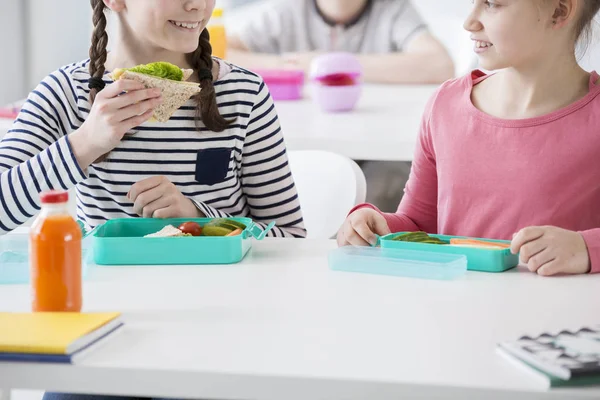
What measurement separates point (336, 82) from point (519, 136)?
118 cm

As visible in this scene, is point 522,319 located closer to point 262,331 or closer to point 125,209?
point 262,331

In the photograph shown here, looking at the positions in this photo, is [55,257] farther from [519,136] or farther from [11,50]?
[11,50]

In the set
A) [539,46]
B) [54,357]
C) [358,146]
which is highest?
[539,46]

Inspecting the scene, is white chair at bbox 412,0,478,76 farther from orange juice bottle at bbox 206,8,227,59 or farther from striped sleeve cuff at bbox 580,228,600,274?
striped sleeve cuff at bbox 580,228,600,274

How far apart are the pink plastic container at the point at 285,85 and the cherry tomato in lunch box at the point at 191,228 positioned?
4.96 feet

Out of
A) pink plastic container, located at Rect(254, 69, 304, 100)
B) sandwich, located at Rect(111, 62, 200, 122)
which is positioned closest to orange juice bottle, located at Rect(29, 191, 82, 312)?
sandwich, located at Rect(111, 62, 200, 122)

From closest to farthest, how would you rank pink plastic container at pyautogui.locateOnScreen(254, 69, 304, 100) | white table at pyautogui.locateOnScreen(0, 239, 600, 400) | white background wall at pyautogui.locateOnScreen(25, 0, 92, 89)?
white table at pyautogui.locateOnScreen(0, 239, 600, 400)
pink plastic container at pyautogui.locateOnScreen(254, 69, 304, 100)
white background wall at pyautogui.locateOnScreen(25, 0, 92, 89)

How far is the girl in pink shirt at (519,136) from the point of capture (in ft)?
4.74

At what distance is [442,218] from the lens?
1.60m

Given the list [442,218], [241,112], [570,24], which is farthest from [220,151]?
[570,24]

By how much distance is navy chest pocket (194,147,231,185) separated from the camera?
Answer: 1577 millimetres

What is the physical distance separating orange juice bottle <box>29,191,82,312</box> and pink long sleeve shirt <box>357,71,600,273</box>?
678 millimetres

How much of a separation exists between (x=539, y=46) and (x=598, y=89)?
0.41ft

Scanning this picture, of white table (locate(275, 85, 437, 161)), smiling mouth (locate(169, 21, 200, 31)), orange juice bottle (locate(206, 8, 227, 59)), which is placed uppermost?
orange juice bottle (locate(206, 8, 227, 59))
